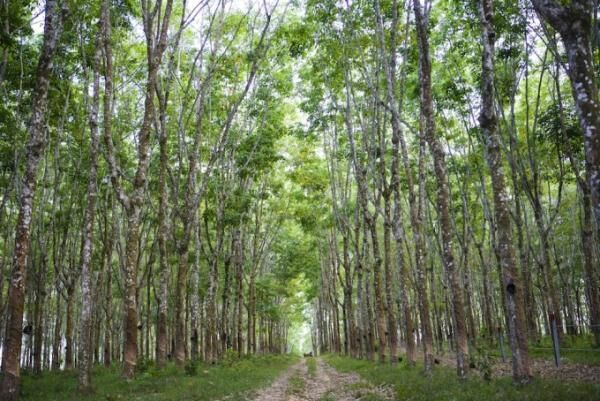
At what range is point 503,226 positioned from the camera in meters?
9.75

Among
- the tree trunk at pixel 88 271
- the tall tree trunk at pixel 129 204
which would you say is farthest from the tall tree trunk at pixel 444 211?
the tree trunk at pixel 88 271

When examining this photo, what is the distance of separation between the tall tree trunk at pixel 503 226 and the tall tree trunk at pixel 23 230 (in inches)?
403

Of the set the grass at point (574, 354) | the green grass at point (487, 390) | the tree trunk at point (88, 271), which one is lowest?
the grass at point (574, 354)

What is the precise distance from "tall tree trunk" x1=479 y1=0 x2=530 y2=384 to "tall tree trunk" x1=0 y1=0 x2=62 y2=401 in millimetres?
10244

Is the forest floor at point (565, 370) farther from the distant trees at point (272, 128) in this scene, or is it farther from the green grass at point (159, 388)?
the green grass at point (159, 388)

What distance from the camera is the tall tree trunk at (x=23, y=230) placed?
966 centimetres

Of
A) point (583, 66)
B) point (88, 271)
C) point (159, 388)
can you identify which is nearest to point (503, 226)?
point (583, 66)

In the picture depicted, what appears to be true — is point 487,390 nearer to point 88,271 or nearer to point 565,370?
point 565,370

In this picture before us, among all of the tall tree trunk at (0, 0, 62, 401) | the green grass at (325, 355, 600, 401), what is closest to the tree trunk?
the tall tree trunk at (0, 0, 62, 401)

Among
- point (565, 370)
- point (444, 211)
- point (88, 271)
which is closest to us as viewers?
point (444, 211)

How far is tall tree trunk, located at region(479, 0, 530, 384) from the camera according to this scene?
9430 mm

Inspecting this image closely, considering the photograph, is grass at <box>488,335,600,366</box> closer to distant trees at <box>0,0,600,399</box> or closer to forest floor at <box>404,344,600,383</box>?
forest floor at <box>404,344,600,383</box>

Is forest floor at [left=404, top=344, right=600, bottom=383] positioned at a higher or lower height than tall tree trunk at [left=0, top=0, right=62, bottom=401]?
lower

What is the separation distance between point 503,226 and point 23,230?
35.1 feet
